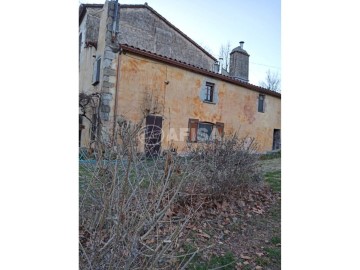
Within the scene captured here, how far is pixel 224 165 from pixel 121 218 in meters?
1.54

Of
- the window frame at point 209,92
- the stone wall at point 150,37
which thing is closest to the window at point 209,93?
the window frame at point 209,92

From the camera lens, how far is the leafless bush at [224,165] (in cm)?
216

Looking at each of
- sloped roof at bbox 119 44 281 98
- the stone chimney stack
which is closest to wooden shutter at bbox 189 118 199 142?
the stone chimney stack

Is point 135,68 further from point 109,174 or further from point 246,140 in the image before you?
point 109,174

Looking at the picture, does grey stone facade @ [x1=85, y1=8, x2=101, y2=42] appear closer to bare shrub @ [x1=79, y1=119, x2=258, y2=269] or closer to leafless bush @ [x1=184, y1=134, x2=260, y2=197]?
leafless bush @ [x1=184, y1=134, x2=260, y2=197]

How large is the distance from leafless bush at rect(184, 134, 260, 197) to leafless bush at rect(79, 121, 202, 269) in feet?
3.54

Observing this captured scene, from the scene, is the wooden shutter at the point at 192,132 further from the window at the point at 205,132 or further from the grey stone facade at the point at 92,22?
the grey stone facade at the point at 92,22

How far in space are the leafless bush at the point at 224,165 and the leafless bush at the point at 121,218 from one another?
1079 mm

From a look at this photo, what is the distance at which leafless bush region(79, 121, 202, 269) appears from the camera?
32.7 inches

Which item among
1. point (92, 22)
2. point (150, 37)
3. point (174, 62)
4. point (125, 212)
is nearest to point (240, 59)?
point (125, 212)
